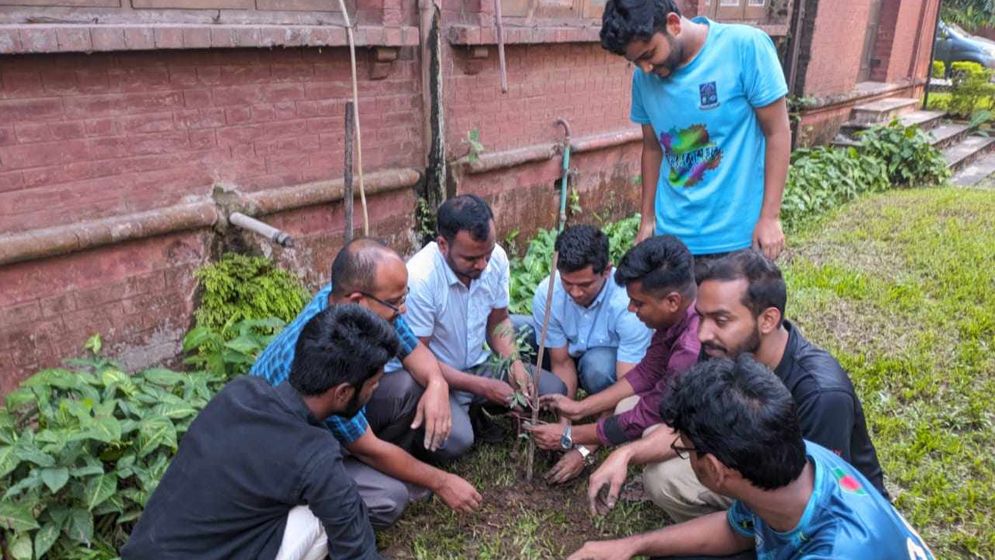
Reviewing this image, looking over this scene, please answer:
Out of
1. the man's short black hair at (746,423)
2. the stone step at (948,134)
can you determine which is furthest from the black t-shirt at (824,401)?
the stone step at (948,134)

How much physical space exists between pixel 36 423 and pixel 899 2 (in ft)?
40.1

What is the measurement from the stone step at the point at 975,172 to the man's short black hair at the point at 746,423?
28.8 feet

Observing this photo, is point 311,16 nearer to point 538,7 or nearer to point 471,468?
point 538,7

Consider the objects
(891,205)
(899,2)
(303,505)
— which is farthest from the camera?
(899,2)

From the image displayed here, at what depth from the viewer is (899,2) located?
1084 cm

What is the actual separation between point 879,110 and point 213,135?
936 centimetres

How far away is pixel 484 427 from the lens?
3443mm

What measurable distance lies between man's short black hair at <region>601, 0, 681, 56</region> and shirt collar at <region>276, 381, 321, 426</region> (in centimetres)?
171

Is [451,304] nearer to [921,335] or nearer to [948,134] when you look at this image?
[921,335]

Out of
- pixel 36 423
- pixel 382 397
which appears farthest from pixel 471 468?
pixel 36 423

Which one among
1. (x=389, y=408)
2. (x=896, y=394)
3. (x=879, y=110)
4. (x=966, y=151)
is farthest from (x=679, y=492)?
(x=966, y=151)

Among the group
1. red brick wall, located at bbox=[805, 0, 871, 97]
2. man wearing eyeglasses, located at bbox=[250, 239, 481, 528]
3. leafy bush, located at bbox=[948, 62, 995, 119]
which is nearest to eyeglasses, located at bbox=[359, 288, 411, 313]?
man wearing eyeglasses, located at bbox=[250, 239, 481, 528]

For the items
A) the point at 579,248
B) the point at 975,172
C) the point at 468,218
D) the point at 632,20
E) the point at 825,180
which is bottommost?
the point at 975,172

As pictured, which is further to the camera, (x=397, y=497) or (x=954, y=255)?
(x=954, y=255)
